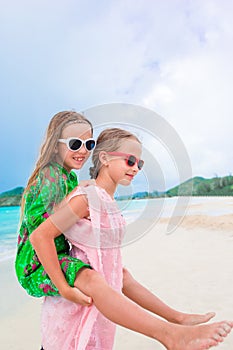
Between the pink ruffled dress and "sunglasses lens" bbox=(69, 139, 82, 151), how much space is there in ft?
0.74

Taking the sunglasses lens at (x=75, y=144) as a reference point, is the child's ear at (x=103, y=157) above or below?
below

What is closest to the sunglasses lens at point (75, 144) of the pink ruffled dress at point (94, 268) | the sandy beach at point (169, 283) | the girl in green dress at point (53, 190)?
the girl in green dress at point (53, 190)

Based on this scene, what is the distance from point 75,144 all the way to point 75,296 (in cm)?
66

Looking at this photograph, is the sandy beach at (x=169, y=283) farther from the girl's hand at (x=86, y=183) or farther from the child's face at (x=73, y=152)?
the child's face at (x=73, y=152)

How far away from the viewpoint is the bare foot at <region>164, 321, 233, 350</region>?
160 centimetres

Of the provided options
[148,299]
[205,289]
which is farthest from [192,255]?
[148,299]

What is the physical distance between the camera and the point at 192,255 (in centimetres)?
709

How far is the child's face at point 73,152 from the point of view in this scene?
1.92 meters

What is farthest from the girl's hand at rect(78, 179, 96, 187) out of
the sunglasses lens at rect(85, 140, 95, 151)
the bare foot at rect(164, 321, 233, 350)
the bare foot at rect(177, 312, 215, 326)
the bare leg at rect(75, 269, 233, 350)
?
the bare foot at rect(177, 312, 215, 326)

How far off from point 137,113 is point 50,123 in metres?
0.42

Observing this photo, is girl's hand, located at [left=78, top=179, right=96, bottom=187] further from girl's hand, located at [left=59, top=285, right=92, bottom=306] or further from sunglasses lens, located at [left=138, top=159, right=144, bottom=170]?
girl's hand, located at [left=59, top=285, right=92, bottom=306]

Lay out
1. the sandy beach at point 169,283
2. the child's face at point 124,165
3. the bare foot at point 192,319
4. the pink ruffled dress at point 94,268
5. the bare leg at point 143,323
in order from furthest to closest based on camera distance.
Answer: the sandy beach at point 169,283, the bare foot at point 192,319, the child's face at point 124,165, the pink ruffled dress at point 94,268, the bare leg at point 143,323

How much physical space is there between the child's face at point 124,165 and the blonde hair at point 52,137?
0.18m

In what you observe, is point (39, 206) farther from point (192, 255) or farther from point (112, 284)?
point (192, 255)
